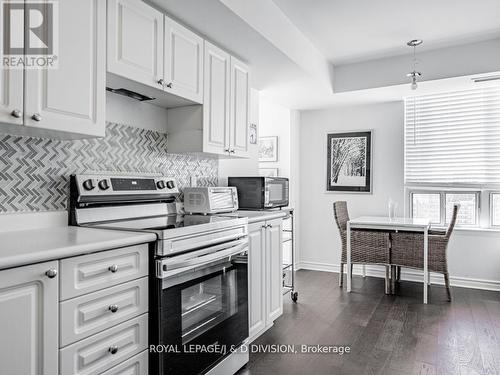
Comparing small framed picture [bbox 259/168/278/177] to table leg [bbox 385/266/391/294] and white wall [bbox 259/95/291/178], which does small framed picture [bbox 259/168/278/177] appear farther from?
table leg [bbox 385/266/391/294]

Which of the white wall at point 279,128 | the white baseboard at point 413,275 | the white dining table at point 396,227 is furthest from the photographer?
the white wall at point 279,128

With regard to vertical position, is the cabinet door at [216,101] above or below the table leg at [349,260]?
above

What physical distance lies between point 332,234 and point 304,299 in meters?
1.45

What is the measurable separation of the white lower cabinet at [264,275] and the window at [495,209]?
2.72 metres

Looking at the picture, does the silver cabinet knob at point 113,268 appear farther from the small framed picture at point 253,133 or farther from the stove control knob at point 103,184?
the small framed picture at point 253,133

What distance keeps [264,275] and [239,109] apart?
132cm

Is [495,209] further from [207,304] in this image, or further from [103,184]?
[103,184]

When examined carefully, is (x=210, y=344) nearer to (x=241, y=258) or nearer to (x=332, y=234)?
(x=241, y=258)

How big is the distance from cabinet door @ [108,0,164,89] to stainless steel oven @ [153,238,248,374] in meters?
1.00

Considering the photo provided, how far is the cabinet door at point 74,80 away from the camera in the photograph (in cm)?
147

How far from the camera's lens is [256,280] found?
257 centimetres

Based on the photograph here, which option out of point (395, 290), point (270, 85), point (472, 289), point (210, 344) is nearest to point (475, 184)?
point (472, 289)

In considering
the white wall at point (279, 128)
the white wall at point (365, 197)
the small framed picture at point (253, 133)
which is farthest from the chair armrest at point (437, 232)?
the small framed picture at point (253, 133)

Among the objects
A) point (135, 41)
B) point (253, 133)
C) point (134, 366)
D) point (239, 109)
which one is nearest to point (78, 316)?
point (134, 366)
